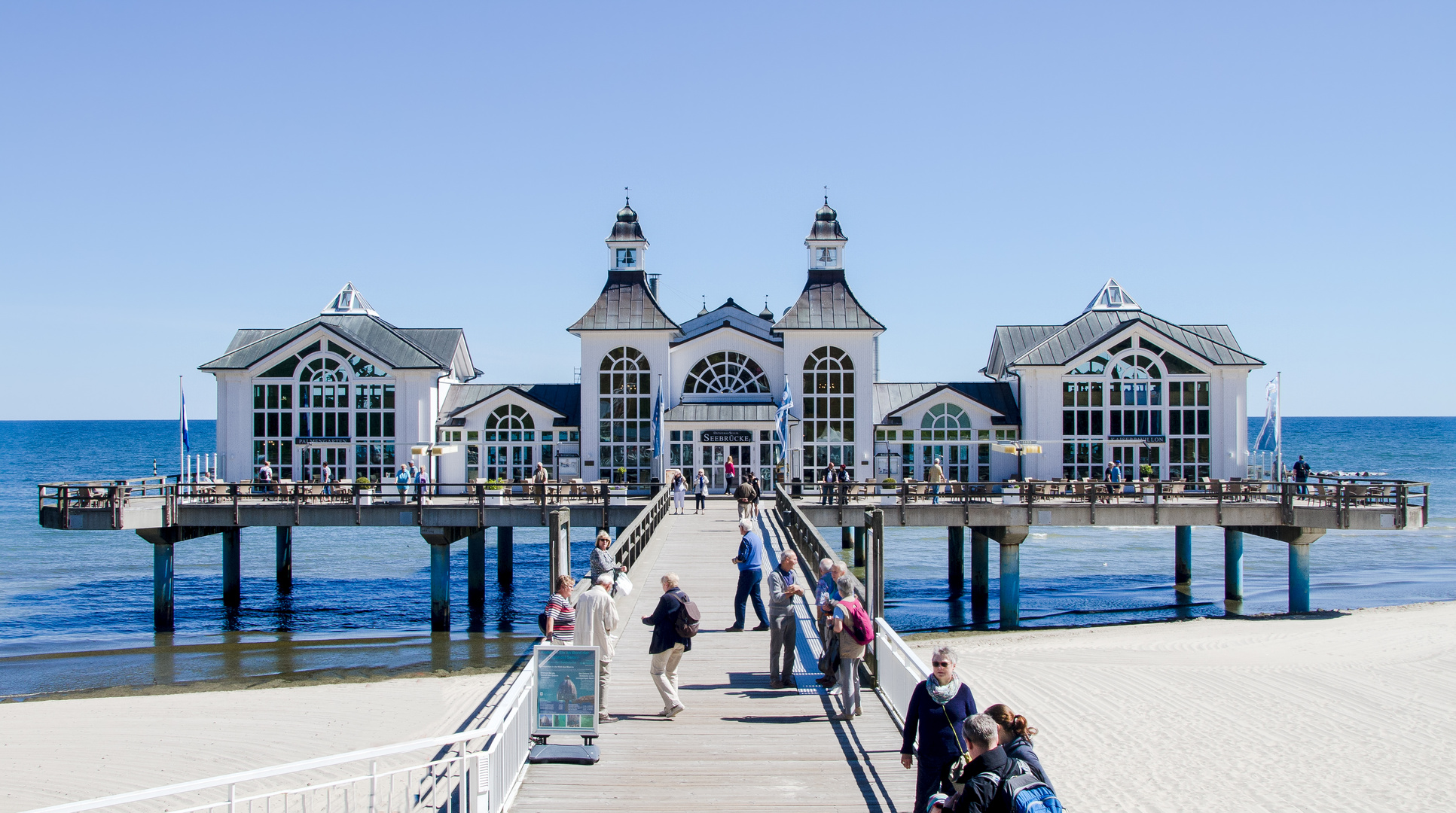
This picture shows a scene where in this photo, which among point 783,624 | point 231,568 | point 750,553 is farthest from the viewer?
point 231,568

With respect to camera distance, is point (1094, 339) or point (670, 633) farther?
point (1094, 339)

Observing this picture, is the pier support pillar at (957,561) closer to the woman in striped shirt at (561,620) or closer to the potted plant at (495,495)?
the potted plant at (495,495)

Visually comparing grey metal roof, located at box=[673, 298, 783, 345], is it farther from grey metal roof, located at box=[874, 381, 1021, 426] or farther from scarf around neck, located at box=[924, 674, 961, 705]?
scarf around neck, located at box=[924, 674, 961, 705]

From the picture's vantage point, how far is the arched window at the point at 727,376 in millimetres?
35719

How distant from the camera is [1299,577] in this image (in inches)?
1051

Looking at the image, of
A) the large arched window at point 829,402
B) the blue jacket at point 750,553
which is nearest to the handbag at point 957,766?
the blue jacket at point 750,553

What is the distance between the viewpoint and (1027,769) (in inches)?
224

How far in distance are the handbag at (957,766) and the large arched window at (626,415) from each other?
28505 millimetres

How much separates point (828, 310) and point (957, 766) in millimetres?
29493

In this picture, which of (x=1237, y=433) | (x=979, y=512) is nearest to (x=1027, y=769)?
(x=979, y=512)

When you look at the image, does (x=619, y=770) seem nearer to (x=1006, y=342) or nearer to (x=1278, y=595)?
(x=1278, y=595)

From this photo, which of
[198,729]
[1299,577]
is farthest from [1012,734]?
[1299,577]

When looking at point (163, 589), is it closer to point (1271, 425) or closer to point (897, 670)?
point (897, 670)

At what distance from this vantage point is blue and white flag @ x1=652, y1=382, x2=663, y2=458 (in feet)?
111
